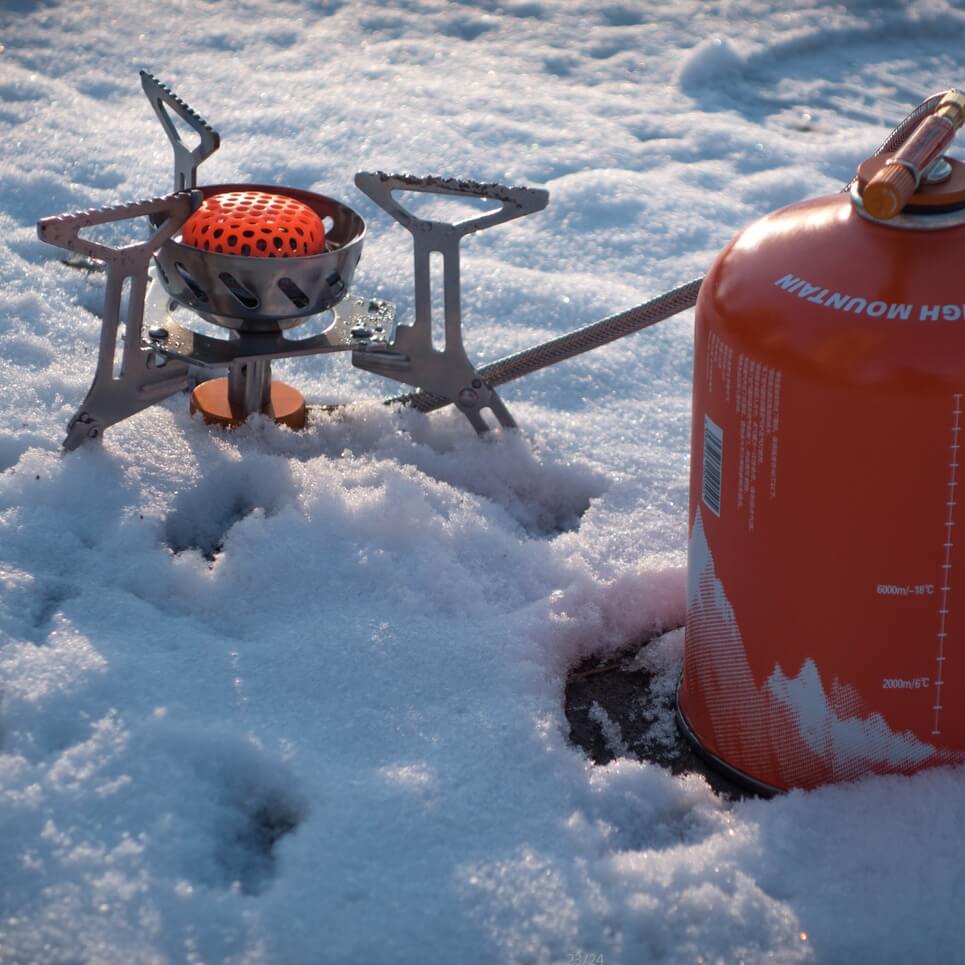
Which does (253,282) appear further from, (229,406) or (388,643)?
(388,643)

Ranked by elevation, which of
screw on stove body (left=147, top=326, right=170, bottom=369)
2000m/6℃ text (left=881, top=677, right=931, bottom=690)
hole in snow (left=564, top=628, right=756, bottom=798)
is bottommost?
hole in snow (left=564, top=628, right=756, bottom=798)

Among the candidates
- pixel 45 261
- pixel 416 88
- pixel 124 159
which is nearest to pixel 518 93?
pixel 416 88

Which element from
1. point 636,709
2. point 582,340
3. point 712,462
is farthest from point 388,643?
point 582,340

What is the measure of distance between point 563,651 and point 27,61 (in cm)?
307

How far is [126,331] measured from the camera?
2314 millimetres

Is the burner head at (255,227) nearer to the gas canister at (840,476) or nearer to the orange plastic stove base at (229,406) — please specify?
the orange plastic stove base at (229,406)

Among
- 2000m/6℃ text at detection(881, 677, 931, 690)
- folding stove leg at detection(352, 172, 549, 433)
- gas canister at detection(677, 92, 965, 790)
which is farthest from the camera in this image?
folding stove leg at detection(352, 172, 549, 433)

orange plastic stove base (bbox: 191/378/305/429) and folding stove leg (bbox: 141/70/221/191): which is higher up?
folding stove leg (bbox: 141/70/221/191)

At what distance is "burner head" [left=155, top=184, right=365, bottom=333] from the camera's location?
227 centimetres

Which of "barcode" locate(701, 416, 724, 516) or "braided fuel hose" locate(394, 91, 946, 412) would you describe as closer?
"barcode" locate(701, 416, 724, 516)

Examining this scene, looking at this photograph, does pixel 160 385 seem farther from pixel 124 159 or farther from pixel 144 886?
pixel 124 159

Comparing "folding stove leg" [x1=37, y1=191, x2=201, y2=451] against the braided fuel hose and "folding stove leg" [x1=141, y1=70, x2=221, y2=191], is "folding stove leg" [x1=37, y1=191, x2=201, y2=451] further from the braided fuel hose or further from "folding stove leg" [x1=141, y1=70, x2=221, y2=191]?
the braided fuel hose

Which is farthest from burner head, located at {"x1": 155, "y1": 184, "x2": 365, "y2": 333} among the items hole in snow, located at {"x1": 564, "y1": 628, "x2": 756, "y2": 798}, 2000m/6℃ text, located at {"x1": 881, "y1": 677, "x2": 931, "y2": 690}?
2000m/6℃ text, located at {"x1": 881, "y1": 677, "x2": 931, "y2": 690}

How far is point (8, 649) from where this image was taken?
189 cm
